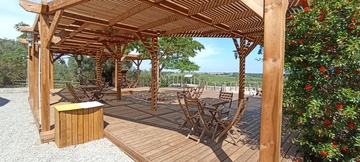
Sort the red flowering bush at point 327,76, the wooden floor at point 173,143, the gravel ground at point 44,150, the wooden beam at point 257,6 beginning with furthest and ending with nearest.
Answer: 1. the gravel ground at point 44,150
2. the wooden floor at point 173,143
3. the red flowering bush at point 327,76
4. the wooden beam at point 257,6

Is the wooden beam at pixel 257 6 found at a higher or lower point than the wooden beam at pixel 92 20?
lower

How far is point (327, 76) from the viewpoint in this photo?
7.58 ft

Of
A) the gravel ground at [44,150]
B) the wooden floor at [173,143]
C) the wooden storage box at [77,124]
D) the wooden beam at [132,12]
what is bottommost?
the gravel ground at [44,150]

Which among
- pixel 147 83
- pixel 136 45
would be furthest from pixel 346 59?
pixel 147 83

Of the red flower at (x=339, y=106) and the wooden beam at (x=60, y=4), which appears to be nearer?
the red flower at (x=339, y=106)

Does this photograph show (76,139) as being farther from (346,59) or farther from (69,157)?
(346,59)

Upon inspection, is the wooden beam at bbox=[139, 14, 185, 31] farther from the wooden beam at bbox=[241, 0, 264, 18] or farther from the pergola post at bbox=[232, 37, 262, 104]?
the pergola post at bbox=[232, 37, 262, 104]

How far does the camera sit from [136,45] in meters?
11.8

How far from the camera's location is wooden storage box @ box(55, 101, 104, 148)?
11.4 ft

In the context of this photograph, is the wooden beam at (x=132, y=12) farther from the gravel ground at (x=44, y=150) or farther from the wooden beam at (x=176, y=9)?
the gravel ground at (x=44, y=150)

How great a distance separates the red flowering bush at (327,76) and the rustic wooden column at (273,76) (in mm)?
1089

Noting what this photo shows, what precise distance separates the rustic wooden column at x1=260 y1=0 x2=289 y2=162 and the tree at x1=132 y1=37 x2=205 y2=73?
30.5 ft

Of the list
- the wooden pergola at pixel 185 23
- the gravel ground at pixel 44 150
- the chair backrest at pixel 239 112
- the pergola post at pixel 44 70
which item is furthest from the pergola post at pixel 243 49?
the pergola post at pixel 44 70

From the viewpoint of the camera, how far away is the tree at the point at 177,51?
11.2 metres
